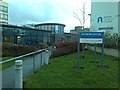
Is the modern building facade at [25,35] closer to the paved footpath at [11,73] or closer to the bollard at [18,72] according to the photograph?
the paved footpath at [11,73]

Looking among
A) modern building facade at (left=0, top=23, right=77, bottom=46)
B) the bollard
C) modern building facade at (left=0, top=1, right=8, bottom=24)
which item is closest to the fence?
the bollard

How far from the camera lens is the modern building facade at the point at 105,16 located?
26191 millimetres

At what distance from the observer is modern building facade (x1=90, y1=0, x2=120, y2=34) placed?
2619cm

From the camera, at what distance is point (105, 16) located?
28578mm

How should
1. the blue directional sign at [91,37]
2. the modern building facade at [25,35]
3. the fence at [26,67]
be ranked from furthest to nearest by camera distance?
the modern building facade at [25,35] → the blue directional sign at [91,37] → the fence at [26,67]

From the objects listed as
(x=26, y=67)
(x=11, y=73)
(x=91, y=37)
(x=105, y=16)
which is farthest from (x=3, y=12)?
(x=11, y=73)

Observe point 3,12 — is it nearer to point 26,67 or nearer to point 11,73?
point 26,67

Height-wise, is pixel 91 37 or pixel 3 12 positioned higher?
pixel 3 12

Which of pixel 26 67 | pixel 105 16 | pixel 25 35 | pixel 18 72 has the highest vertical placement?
pixel 105 16

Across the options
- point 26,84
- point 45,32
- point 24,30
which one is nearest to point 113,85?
point 26,84

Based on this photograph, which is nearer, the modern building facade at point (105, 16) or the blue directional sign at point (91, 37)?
the blue directional sign at point (91, 37)

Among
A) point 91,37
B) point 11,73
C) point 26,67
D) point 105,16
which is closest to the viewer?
point 11,73

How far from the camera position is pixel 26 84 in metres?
7.39

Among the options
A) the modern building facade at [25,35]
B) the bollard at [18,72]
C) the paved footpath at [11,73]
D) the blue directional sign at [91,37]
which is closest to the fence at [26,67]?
the paved footpath at [11,73]
